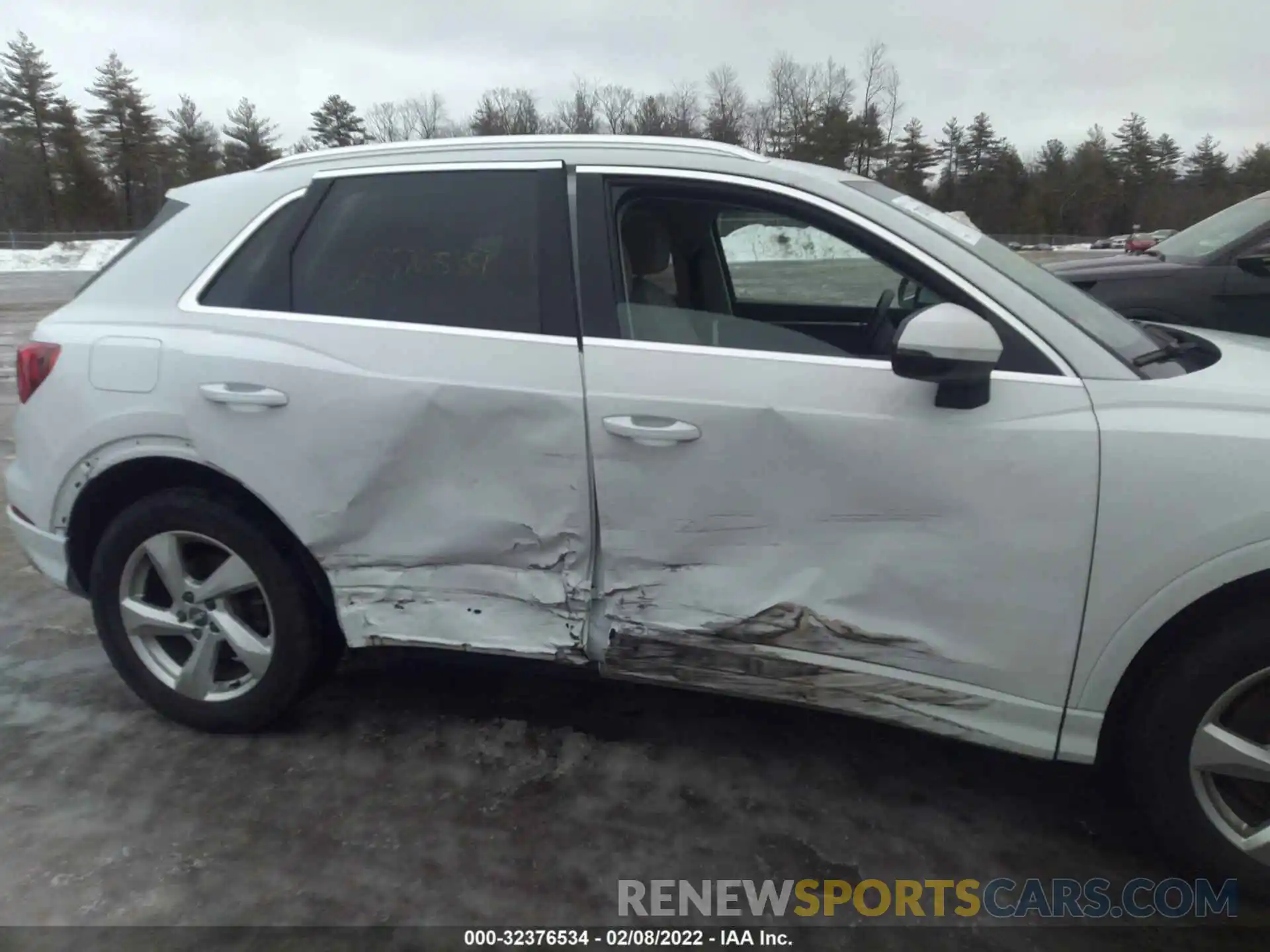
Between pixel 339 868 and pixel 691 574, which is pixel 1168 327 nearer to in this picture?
pixel 691 574

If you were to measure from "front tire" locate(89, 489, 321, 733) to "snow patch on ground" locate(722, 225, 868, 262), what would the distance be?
1.78 meters

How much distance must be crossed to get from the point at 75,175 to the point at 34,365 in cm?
6323

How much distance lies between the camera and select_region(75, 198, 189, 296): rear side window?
307 cm

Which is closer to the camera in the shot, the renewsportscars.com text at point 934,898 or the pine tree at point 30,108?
the renewsportscars.com text at point 934,898

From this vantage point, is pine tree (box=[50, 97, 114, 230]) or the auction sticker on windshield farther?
pine tree (box=[50, 97, 114, 230])

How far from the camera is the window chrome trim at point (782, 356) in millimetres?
2258

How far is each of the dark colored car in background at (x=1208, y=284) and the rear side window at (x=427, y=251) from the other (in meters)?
4.75

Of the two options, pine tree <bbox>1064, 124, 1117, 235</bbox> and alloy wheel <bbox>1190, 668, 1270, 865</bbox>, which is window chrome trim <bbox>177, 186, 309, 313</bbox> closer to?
alloy wheel <bbox>1190, 668, 1270, 865</bbox>

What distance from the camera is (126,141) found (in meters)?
57.2

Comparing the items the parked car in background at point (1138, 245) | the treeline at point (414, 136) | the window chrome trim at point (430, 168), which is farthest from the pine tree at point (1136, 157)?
the window chrome trim at point (430, 168)

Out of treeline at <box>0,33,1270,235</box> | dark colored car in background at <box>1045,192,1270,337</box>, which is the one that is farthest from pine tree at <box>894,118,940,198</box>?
dark colored car in background at <box>1045,192,1270,337</box>

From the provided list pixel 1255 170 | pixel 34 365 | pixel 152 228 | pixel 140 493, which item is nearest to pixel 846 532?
pixel 140 493

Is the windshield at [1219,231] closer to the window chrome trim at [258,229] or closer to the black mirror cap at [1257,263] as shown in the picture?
the black mirror cap at [1257,263]

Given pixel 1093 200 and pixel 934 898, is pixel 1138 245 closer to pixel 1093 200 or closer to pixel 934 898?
pixel 934 898
